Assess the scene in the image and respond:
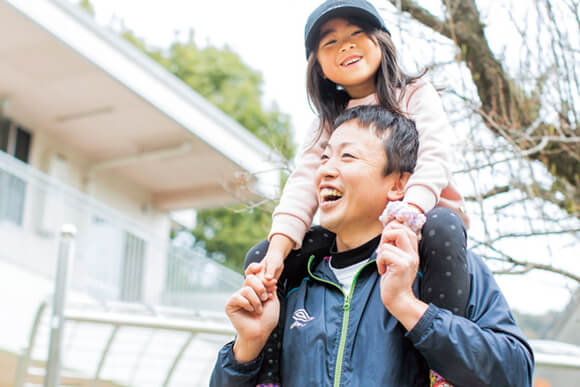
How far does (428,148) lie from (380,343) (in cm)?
52

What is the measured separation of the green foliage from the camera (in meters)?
22.5

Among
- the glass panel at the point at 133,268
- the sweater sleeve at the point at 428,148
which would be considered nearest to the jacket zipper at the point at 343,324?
the sweater sleeve at the point at 428,148

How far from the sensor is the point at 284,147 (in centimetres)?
375

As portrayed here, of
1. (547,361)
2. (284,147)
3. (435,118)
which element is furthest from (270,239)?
(284,147)

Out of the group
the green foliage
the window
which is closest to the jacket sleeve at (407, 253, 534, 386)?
the window

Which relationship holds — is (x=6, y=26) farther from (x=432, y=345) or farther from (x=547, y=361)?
(x=432, y=345)

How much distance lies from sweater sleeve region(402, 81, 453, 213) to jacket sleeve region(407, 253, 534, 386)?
30 cm

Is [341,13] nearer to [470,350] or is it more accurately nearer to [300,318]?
[300,318]

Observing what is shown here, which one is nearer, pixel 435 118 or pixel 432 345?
pixel 432 345

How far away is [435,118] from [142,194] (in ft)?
36.8

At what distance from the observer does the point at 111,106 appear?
30.3 feet

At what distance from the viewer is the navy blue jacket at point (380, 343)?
138 centimetres

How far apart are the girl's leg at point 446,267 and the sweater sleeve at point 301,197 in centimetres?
39

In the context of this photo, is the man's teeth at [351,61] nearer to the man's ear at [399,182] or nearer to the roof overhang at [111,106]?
the man's ear at [399,182]
